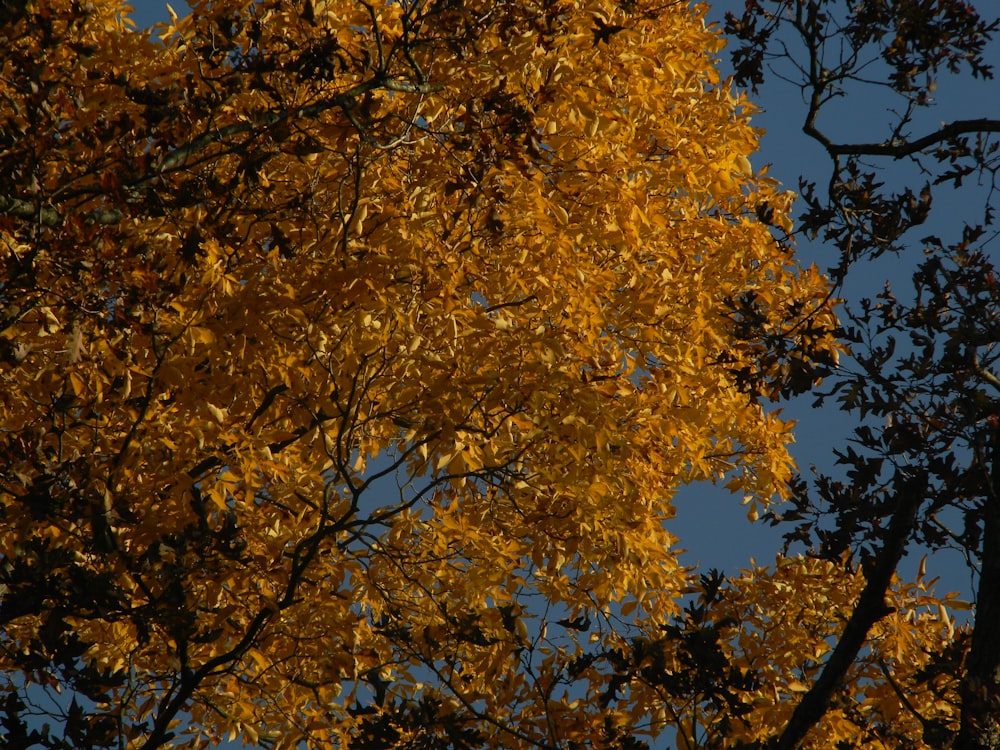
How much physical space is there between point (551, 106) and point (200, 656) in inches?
178

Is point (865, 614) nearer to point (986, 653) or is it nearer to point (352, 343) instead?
point (986, 653)

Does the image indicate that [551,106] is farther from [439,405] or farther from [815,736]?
[815,736]

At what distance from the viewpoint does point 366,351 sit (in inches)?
211

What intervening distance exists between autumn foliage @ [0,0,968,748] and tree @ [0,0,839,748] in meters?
0.03

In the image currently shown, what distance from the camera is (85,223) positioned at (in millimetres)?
5211

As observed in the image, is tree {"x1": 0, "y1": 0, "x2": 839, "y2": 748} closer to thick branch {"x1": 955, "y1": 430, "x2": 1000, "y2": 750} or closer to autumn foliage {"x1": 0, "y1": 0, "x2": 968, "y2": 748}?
autumn foliage {"x1": 0, "y1": 0, "x2": 968, "y2": 748}

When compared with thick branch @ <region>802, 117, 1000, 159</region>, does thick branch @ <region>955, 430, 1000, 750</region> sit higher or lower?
lower

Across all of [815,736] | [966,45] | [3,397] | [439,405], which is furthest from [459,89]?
[815,736]

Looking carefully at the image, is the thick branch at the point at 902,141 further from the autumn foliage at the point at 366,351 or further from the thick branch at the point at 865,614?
the thick branch at the point at 865,614

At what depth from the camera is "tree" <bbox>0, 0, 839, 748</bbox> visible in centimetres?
520

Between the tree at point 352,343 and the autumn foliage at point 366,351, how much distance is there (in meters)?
0.03

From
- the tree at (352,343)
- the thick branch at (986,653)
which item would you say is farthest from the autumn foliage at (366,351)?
the thick branch at (986,653)

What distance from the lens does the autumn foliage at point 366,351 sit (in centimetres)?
520

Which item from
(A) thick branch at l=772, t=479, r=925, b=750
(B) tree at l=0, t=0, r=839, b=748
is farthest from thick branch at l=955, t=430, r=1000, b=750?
(B) tree at l=0, t=0, r=839, b=748
